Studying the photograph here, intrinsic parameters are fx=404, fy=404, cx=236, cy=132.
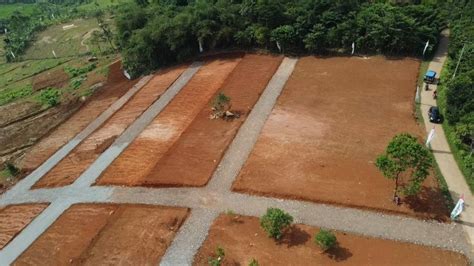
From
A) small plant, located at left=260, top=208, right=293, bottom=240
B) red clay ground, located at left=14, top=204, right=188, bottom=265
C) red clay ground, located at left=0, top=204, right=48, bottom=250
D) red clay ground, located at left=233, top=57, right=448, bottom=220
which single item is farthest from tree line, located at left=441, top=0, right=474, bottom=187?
red clay ground, located at left=0, top=204, right=48, bottom=250

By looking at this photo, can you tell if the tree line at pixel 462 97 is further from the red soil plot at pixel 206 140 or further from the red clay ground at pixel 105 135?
the red clay ground at pixel 105 135

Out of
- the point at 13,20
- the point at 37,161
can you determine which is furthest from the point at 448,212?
the point at 13,20

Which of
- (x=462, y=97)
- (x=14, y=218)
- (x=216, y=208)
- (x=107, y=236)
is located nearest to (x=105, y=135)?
(x=14, y=218)

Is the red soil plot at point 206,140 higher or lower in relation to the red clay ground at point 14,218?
higher

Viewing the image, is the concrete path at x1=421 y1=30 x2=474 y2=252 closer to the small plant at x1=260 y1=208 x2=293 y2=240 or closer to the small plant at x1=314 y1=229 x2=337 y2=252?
the small plant at x1=314 y1=229 x2=337 y2=252

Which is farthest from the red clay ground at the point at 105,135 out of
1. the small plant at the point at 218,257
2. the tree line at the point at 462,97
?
the tree line at the point at 462,97

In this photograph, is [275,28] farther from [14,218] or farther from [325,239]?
[14,218]
